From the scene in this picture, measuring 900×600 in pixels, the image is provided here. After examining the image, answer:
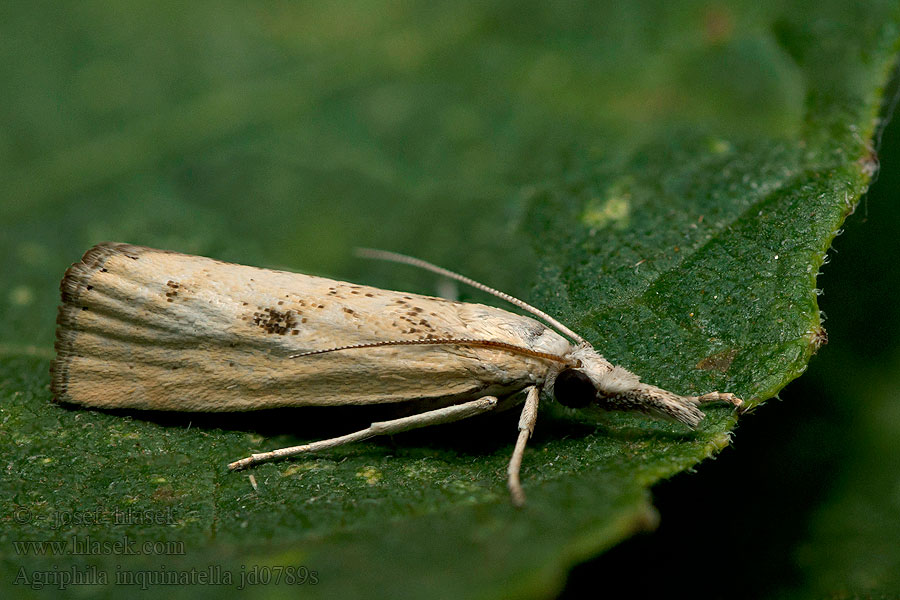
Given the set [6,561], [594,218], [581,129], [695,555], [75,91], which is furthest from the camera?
[75,91]

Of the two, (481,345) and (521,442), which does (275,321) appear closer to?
(481,345)

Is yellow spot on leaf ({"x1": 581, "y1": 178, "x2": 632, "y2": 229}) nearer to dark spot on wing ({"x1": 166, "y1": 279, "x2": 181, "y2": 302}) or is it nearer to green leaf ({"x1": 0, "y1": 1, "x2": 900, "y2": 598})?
green leaf ({"x1": 0, "y1": 1, "x2": 900, "y2": 598})

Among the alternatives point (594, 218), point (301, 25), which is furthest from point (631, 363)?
point (301, 25)

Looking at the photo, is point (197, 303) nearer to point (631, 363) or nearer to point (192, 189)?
point (192, 189)

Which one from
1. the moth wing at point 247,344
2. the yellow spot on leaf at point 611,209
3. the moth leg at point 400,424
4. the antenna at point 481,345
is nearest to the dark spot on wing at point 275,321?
the moth wing at point 247,344

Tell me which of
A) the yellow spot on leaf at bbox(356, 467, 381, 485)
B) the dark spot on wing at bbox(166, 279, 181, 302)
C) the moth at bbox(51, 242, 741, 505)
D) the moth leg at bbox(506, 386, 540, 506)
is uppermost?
the dark spot on wing at bbox(166, 279, 181, 302)

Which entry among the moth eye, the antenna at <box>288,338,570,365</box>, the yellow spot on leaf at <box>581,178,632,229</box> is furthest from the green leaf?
the antenna at <box>288,338,570,365</box>
